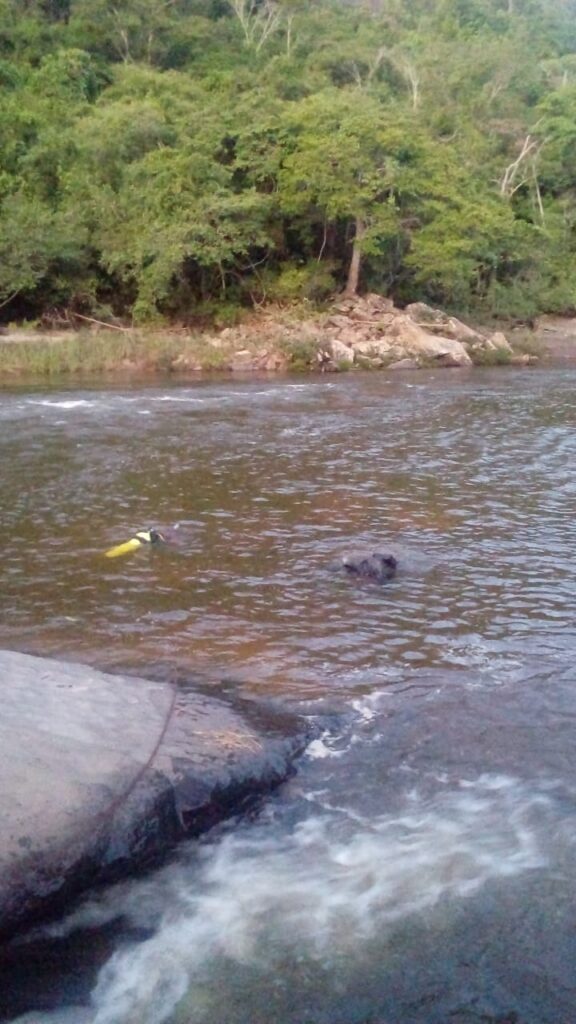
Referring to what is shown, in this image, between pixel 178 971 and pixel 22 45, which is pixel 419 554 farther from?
pixel 22 45

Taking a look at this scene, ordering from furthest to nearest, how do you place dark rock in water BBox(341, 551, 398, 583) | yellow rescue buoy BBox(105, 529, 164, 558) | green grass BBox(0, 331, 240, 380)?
green grass BBox(0, 331, 240, 380), yellow rescue buoy BBox(105, 529, 164, 558), dark rock in water BBox(341, 551, 398, 583)

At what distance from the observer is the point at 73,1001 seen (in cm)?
407

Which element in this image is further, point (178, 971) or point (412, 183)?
point (412, 183)

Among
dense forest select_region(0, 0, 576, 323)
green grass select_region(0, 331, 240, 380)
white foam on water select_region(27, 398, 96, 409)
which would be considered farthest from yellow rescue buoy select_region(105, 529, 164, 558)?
dense forest select_region(0, 0, 576, 323)

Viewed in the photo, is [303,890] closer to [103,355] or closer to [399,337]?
[103,355]

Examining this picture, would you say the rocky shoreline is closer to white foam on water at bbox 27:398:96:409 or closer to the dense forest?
the dense forest

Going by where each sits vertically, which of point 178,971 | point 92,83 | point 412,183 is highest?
point 92,83

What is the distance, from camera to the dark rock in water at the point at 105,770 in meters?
4.59

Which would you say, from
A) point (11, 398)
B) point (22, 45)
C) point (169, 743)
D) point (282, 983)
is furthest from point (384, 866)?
point (22, 45)

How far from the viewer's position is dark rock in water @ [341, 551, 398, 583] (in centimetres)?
920

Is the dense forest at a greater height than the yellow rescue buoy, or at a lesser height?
greater

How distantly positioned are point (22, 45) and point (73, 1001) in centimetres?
5533

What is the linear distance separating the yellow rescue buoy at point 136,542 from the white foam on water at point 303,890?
528 cm

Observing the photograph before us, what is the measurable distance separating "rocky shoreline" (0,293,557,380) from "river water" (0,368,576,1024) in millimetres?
13897
